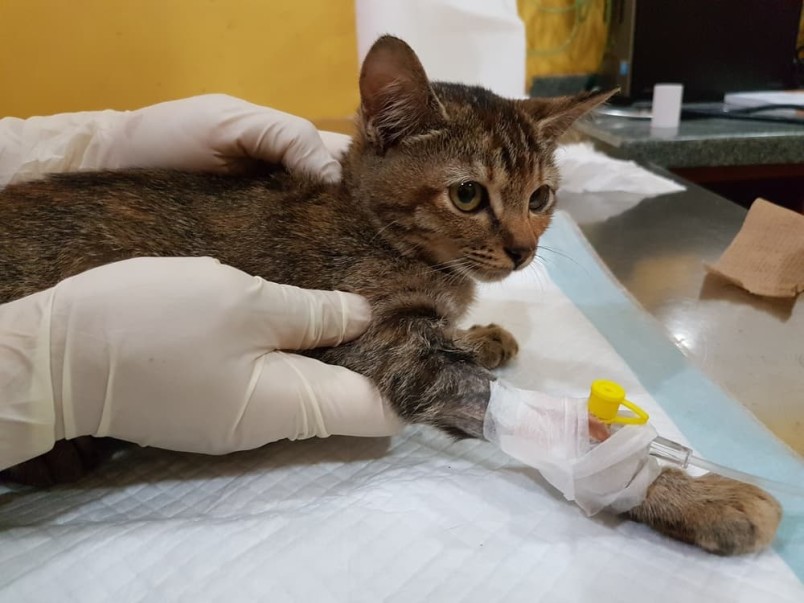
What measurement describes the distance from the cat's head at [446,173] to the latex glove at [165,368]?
10.5 inches

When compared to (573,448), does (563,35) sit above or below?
above

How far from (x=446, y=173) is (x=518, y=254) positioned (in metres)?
0.18

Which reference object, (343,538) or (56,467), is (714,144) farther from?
(56,467)

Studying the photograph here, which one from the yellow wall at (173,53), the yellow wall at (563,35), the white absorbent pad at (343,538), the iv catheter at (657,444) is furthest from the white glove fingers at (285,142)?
the yellow wall at (563,35)

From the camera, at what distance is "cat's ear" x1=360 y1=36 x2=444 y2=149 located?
93 centimetres

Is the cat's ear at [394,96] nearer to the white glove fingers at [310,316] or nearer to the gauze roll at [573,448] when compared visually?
the white glove fingers at [310,316]

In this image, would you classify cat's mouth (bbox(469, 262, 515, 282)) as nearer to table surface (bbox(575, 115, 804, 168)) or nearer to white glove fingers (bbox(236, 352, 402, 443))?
white glove fingers (bbox(236, 352, 402, 443))

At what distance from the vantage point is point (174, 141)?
4.08ft

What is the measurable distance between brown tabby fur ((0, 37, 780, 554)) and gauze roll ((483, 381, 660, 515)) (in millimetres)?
47

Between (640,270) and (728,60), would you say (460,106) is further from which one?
(728,60)

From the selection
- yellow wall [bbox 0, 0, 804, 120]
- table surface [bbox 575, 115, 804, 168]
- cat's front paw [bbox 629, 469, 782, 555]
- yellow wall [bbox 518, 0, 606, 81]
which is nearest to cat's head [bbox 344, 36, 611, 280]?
cat's front paw [bbox 629, 469, 782, 555]

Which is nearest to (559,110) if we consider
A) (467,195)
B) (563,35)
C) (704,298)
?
(467,195)

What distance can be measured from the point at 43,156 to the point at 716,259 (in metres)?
1.65

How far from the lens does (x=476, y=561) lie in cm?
71
